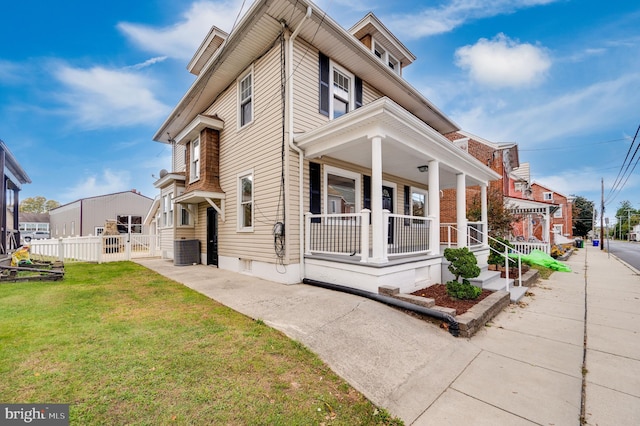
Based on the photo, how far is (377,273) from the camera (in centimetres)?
516

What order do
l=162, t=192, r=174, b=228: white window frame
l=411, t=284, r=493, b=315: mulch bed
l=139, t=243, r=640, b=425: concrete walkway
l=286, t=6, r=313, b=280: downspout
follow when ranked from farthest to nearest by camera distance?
l=162, t=192, r=174, b=228: white window frame
l=286, t=6, r=313, b=280: downspout
l=411, t=284, r=493, b=315: mulch bed
l=139, t=243, r=640, b=425: concrete walkway

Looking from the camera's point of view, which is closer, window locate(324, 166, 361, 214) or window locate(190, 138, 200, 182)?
window locate(324, 166, 361, 214)

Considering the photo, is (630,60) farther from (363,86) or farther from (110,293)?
(110,293)

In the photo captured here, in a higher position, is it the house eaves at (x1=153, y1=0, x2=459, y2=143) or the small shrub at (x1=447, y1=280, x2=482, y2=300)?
the house eaves at (x1=153, y1=0, x2=459, y2=143)

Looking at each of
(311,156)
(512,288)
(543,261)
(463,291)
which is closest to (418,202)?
(512,288)

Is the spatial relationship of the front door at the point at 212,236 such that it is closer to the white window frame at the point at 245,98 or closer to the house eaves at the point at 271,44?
the white window frame at the point at 245,98

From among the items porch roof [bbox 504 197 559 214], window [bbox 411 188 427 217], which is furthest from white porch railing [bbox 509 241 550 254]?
window [bbox 411 188 427 217]

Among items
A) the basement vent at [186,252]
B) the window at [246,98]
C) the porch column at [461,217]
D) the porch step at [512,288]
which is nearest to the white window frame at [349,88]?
the window at [246,98]

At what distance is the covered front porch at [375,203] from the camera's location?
535 centimetres

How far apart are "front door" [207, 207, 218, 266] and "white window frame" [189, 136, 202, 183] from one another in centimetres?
140

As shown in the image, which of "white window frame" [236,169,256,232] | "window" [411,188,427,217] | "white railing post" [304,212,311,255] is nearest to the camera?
"white railing post" [304,212,311,255]

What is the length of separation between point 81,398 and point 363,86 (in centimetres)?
910

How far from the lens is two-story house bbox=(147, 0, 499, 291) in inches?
227

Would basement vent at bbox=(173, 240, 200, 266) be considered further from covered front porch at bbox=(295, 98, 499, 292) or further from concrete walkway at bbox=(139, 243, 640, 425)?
covered front porch at bbox=(295, 98, 499, 292)
